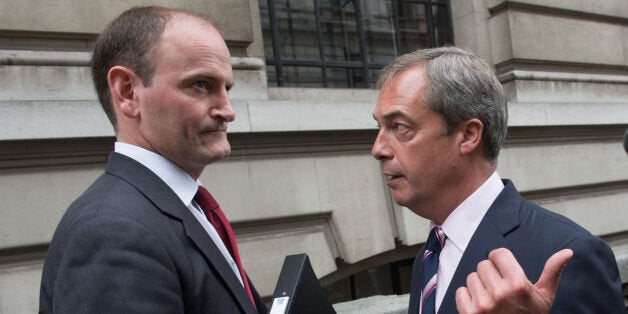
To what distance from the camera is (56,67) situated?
4.14 metres

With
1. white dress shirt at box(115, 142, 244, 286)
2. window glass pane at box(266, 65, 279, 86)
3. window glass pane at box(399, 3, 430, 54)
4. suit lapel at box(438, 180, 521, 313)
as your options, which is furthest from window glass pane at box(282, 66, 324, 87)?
white dress shirt at box(115, 142, 244, 286)

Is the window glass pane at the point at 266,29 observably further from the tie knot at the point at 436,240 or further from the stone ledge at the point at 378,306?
the tie knot at the point at 436,240

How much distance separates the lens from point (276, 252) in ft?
16.0

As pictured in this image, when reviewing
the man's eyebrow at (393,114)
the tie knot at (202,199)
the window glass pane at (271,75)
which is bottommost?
the tie knot at (202,199)

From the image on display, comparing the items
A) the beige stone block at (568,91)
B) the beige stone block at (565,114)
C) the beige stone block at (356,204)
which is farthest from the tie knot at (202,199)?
the beige stone block at (568,91)

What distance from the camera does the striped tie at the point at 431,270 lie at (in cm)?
203

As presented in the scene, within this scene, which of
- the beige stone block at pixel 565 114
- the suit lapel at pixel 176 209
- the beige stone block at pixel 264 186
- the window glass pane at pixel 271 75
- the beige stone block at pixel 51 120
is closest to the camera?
the suit lapel at pixel 176 209

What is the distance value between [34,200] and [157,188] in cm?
273

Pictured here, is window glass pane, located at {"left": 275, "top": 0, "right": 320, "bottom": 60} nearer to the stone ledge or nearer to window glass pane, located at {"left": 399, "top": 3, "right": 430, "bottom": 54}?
window glass pane, located at {"left": 399, "top": 3, "right": 430, "bottom": 54}

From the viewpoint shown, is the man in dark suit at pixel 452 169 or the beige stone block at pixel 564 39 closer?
the man in dark suit at pixel 452 169

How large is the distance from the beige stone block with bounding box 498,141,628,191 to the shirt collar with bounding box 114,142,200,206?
5.06 meters

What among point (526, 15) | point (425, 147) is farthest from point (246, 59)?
point (526, 15)

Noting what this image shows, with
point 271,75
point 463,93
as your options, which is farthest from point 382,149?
point 271,75

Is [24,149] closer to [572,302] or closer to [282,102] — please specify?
[282,102]
